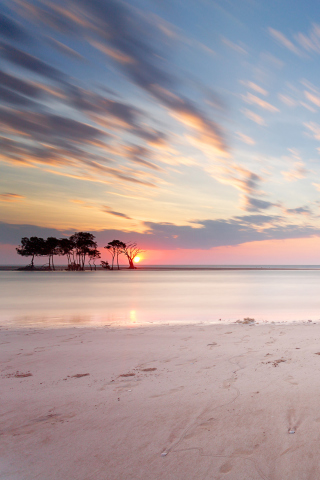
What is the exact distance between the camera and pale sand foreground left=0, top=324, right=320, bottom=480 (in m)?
3.26

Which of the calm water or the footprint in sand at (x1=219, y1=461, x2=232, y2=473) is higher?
the footprint in sand at (x1=219, y1=461, x2=232, y2=473)

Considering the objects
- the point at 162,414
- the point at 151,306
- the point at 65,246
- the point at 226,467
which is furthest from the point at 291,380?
the point at 65,246

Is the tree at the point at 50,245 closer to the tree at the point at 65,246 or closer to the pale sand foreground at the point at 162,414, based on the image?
the tree at the point at 65,246

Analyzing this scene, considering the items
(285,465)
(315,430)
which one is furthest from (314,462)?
(315,430)

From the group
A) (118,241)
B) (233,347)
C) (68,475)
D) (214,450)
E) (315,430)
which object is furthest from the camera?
(118,241)

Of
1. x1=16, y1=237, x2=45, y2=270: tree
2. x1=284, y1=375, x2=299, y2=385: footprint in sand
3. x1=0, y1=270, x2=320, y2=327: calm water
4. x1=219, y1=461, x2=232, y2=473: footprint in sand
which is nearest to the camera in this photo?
x1=219, y1=461, x2=232, y2=473: footprint in sand

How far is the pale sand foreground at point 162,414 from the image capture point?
10.7ft

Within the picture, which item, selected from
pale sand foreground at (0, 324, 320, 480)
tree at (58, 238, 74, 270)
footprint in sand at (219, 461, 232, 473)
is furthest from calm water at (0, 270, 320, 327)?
tree at (58, 238, 74, 270)

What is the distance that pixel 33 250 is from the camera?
118062 millimetres

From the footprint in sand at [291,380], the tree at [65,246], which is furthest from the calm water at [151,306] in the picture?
the tree at [65,246]

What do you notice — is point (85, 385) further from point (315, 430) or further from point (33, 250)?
point (33, 250)

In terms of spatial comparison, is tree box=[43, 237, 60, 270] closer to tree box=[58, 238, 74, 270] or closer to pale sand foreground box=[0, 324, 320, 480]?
tree box=[58, 238, 74, 270]

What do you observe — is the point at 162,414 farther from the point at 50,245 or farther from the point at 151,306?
the point at 50,245

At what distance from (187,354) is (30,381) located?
3350mm
